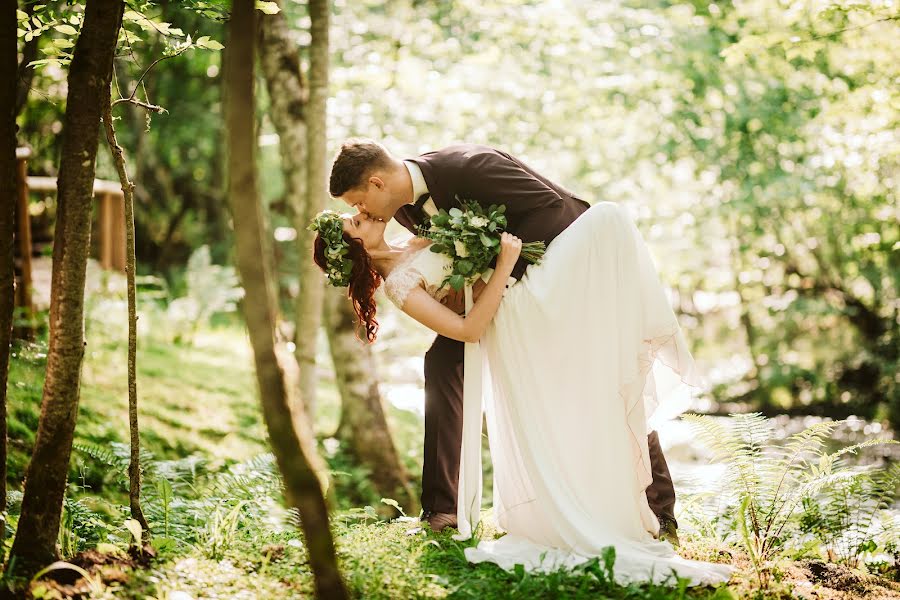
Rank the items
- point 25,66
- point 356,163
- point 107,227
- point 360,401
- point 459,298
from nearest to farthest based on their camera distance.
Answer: point 356,163 < point 459,298 < point 25,66 < point 360,401 < point 107,227

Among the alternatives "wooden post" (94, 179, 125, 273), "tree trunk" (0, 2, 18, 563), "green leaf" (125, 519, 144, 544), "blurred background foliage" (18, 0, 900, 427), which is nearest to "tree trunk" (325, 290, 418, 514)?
"blurred background foliage" (18, 0, 900, 427)

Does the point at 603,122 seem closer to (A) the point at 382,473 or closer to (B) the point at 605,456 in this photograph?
(A) the point at 382,473

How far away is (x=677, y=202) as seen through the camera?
44.3 ft

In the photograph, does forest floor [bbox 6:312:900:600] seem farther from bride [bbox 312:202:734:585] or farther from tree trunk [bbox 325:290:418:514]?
tree trunk [bbox 325:290:418:514]

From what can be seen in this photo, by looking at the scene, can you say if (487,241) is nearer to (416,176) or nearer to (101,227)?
(416,176)

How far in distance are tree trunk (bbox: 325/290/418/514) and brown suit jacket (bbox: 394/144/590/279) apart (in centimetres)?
400

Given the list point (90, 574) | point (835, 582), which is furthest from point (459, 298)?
point (835, 582)

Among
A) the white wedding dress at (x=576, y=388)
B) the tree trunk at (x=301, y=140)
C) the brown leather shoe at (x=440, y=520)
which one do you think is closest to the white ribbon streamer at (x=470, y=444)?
the white wedding dress at (x=576, y=388)

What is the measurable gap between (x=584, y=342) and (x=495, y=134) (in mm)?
6839

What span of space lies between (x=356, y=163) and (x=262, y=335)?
180 cm

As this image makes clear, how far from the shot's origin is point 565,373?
3.89 m

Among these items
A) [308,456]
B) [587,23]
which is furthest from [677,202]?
[308,456]

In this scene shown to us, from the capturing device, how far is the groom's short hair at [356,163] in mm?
3963

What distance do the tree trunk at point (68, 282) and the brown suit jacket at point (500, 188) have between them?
5.11 ft
